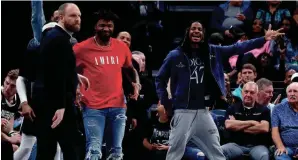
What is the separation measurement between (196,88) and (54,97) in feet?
5.72

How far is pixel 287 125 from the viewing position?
6902 millimetres

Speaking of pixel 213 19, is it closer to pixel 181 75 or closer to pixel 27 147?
pixel 181 75

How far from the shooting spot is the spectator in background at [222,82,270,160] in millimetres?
6910

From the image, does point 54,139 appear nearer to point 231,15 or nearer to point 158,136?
point 158,136

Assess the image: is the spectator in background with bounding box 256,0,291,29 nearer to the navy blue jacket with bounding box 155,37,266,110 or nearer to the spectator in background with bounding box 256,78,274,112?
the spectator in background with bounding box 256,78,274,112

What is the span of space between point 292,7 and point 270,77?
6.52 feet

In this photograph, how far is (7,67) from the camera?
9531 mm

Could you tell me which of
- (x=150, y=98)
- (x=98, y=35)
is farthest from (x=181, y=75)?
(x=150, y=98)

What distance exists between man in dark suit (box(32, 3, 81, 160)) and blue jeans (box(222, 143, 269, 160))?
2.77m

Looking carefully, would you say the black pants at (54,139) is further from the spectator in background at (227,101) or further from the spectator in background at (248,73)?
the spectator in background at (248,73)

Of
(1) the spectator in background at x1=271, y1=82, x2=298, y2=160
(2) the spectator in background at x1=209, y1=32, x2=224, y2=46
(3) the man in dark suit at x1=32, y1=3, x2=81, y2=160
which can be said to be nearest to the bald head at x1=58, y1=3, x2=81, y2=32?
(3) the man in dark suit at x1=32, y1=3, x2=81, y2=160

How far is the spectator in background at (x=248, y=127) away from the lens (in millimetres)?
6910

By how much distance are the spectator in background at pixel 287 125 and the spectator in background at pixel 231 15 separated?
2.92 m

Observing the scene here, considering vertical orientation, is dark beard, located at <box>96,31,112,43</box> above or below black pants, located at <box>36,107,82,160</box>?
above
